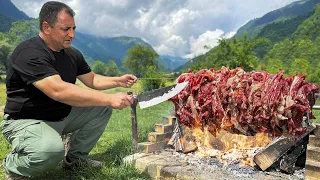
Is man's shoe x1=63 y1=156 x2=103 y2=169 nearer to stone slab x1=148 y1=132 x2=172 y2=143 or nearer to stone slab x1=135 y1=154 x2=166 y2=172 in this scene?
stone slab x1=135 y1=154 x2=166 y2=172

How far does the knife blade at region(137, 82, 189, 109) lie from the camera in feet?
11.8

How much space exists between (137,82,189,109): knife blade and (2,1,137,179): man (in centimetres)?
39

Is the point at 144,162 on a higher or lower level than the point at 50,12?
lower

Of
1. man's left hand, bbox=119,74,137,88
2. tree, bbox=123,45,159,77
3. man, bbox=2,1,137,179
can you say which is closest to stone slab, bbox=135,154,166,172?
man, bbox=2,1,137,179

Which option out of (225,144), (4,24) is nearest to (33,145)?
(225,144)

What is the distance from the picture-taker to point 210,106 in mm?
3949

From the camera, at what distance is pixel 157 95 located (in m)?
3.74

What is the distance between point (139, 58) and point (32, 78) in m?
107

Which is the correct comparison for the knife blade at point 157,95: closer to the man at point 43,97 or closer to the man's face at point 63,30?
the man at point 43,97

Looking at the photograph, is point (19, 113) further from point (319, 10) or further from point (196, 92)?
point (319, 10)

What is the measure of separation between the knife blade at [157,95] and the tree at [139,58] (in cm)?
9921

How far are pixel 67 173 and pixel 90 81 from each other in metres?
1.42

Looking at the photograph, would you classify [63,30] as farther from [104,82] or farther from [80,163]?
[80,163]

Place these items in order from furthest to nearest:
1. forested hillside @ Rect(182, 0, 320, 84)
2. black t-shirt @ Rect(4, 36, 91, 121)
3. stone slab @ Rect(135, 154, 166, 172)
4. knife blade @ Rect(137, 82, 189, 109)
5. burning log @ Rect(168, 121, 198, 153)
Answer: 1. forested hillside @ Rect(182, 0, 320, 84)
2. burning log @ Rect(168, 121, 198, 153)
3. stone slab @ Rect(135, 154, 166, 172)
4. knife blade @ Rect(137, 82, 189, 109)
5. black t-shirt @ Rect(4, 36, 91, 121)
